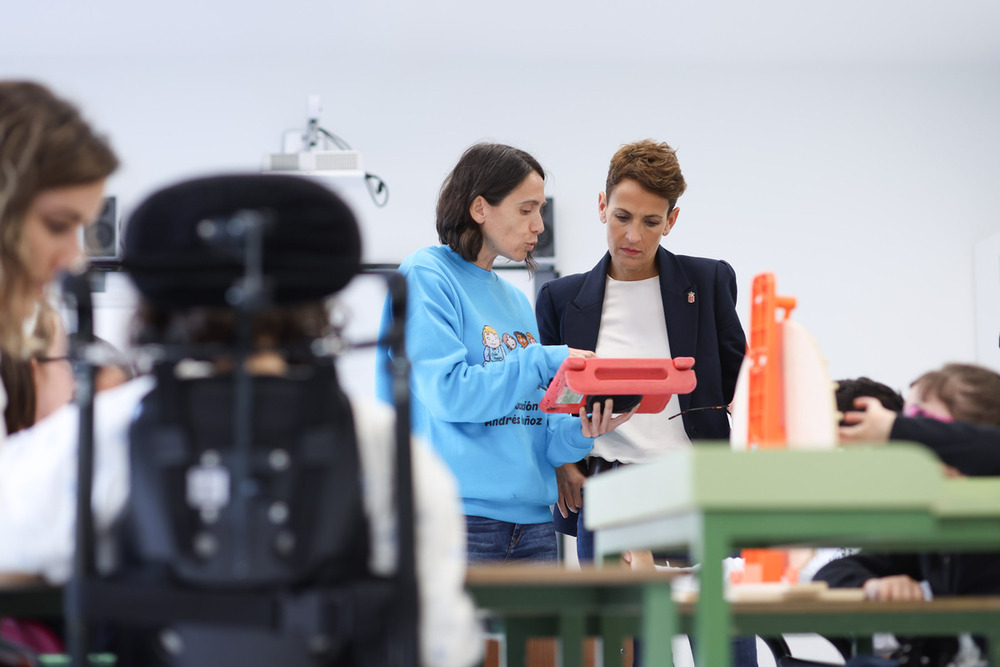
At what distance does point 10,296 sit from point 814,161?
12.3 ft

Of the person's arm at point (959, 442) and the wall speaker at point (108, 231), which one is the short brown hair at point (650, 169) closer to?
the person's arm at point (959, 442)

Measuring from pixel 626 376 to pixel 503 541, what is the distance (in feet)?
1.49

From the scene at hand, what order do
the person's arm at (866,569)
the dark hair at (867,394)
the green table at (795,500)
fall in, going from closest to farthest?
the green table at (795,500) < the person's arm at (866,569) < the dark hair at (867,394)

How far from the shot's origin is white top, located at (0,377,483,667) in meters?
0.96

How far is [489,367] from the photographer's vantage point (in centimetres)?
197

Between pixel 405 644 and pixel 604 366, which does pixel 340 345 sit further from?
pixel 604 366

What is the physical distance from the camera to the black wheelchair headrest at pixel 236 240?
0.94m

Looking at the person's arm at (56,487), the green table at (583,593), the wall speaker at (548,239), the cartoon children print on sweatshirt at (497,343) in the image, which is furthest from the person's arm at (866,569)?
the wall speaker at (548,239)

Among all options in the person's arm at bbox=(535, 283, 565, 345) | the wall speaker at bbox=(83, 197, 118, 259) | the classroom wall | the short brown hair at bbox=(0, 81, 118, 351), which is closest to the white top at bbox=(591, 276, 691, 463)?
the person's arm at bbox=(535, 283, 565, 345)

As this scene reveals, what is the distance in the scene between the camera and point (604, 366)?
185 cm

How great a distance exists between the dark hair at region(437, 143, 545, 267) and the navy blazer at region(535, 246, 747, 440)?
1.10 ft

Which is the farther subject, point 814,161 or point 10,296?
point 814,161

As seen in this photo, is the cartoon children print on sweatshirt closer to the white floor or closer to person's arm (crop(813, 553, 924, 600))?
person's arm (crop(813, 553, 924, 600))

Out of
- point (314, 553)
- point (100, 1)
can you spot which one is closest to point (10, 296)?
point (314, 553)
